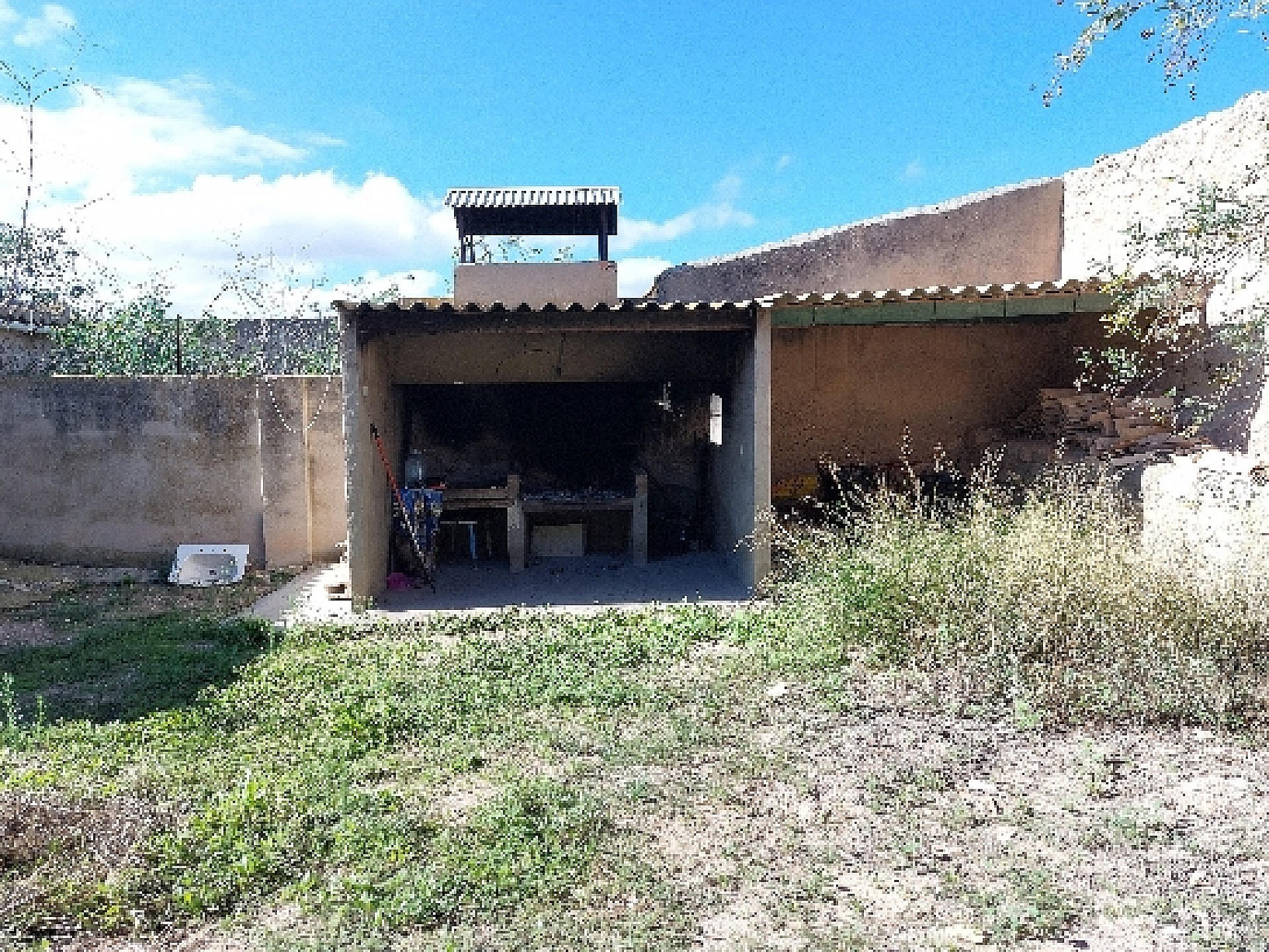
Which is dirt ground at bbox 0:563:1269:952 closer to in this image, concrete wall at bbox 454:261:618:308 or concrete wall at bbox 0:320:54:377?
concrete wall at bbox 454:261:618:308

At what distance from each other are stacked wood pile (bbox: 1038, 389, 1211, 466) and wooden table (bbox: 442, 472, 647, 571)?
4447 millimetres

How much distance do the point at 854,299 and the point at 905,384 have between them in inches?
112

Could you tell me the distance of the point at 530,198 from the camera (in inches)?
459

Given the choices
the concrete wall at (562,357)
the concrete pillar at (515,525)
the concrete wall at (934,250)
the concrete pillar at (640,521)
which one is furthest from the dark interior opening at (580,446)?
the concrete wall at (934,250)

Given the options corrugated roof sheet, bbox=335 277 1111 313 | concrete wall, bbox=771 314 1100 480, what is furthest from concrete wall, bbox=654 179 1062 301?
corrugated roof sheet, bbox=335 277 1111 313

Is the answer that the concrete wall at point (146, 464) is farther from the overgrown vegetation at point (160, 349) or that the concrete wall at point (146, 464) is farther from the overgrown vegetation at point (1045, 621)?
the overgrown vegetation at point (1045, 621)

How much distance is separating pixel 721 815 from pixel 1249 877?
1.99 meters

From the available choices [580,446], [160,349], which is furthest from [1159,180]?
[160,349]

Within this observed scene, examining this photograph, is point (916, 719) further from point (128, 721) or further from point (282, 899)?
point (128, 721)

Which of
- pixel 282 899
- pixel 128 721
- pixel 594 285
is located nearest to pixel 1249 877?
pixel 282 899

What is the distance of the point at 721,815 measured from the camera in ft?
13.0

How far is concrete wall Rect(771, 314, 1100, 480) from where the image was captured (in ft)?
33.5

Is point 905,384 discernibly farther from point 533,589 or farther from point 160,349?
point 160,349

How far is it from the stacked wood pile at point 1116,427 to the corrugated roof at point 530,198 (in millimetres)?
5934
